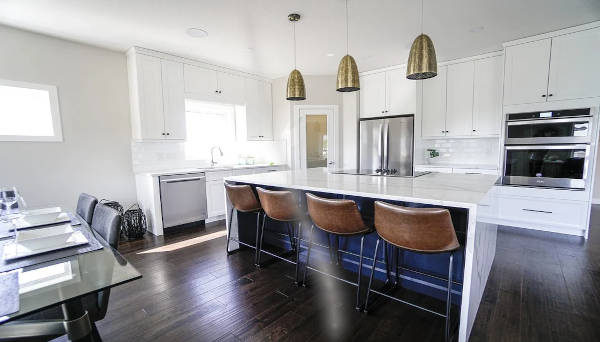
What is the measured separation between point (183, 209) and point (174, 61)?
7.10ft

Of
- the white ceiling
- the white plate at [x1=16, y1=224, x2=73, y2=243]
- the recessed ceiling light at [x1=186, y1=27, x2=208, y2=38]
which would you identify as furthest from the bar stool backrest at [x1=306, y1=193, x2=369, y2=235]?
the recessed ceiling light at [x1=186, y1=27, x2=208, y2=38]

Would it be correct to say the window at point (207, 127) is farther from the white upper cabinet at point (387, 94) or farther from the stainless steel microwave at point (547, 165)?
the stainless steel microwave at point (547, 165)

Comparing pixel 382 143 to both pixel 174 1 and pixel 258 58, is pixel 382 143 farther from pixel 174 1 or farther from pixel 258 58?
pixel 174 1

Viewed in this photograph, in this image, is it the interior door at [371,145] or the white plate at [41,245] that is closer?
the white plate at [41,245]

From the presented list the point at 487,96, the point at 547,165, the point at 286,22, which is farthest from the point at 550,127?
the point at 286,22

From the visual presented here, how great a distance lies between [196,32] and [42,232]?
8.66 ft

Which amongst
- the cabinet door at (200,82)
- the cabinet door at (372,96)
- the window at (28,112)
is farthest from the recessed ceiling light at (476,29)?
the window at (28,112)

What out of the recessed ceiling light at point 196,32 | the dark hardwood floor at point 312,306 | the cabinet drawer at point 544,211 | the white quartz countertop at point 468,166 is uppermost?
the recessed ceiling light at point 196,32

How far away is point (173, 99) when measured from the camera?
397cm

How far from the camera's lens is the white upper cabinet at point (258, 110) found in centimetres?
500

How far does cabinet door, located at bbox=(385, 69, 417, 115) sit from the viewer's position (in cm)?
454

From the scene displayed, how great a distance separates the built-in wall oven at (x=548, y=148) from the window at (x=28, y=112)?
228 inches

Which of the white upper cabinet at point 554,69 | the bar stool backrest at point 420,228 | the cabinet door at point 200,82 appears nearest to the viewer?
the bar stool backrest at point 420,228

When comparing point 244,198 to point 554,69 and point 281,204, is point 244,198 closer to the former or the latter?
point 281,204
